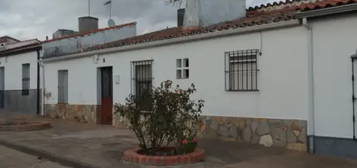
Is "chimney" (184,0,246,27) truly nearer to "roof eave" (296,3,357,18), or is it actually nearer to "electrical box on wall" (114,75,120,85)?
"electrical box on wall" (114,75,120,85)

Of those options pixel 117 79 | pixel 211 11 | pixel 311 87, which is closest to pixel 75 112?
pixel 117 79

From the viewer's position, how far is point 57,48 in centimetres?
1961

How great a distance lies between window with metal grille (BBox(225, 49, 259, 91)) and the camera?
34.9ft

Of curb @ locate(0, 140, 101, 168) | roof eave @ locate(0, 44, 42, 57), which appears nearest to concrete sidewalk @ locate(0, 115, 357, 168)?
curb @ locate(0, 140, 101, 168)

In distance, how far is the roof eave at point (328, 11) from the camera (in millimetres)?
8508

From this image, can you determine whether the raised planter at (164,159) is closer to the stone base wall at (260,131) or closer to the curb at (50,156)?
the curb at (50,156)

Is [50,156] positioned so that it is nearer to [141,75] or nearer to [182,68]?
[182,68]

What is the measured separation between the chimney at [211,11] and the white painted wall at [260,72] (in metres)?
1.75

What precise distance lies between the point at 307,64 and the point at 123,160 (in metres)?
4.33

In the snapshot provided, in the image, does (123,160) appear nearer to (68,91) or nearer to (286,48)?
(286,48)

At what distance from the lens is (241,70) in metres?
11.0

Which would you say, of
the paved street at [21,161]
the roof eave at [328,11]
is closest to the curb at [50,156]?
the paved street at [21,161]

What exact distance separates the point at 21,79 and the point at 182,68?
11894 millimetres

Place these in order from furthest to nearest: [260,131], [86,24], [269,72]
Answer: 1. [86,24]
2. [260,131]
3. [269,72]
